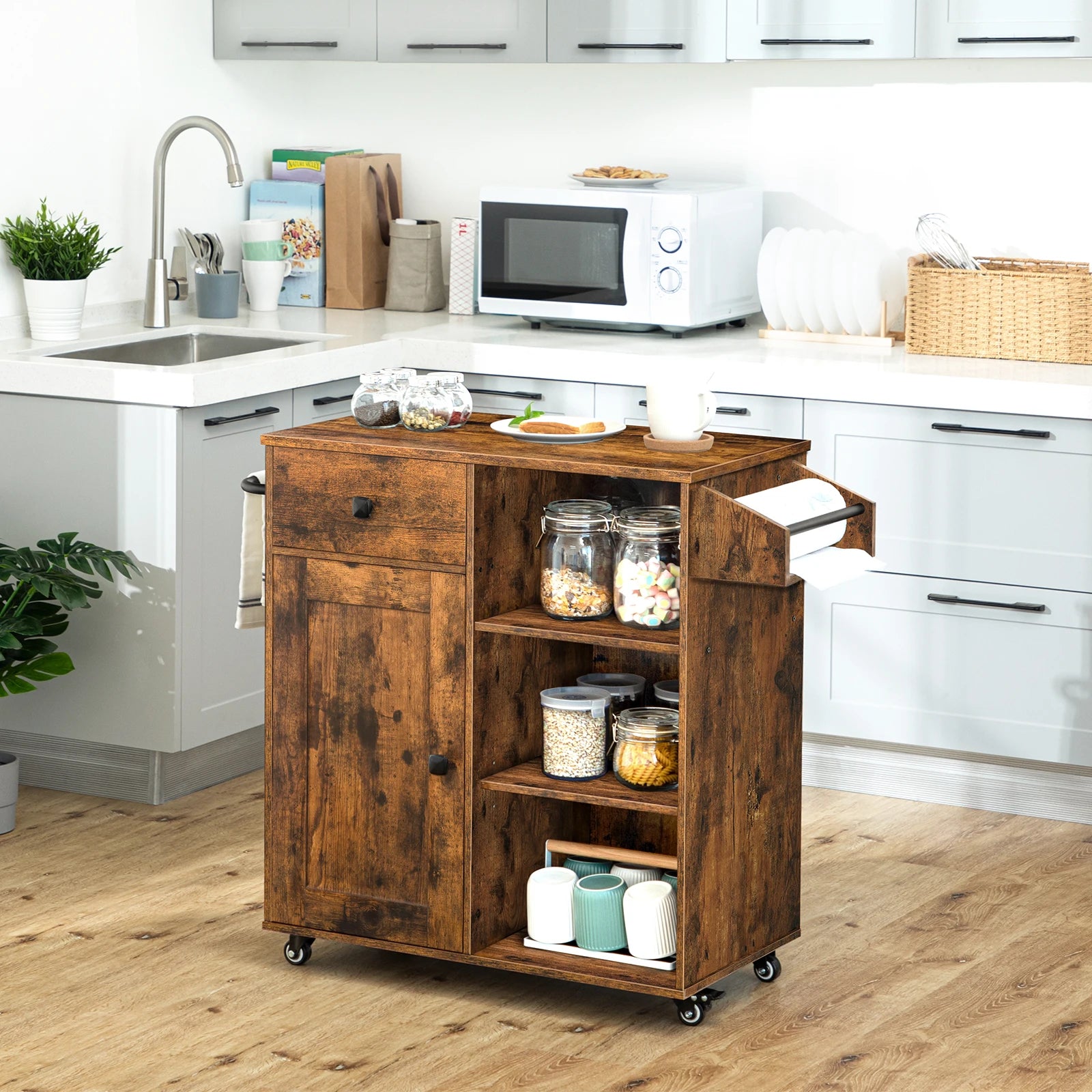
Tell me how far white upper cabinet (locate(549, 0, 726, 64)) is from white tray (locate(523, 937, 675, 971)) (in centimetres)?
232

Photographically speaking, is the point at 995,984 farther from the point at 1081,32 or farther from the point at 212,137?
the point at 212,137

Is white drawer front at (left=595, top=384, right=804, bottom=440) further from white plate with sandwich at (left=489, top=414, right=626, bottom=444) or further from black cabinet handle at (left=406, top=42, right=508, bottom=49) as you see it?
white plate with sandwich at (left=489, top=414, right=626, bottom=444)

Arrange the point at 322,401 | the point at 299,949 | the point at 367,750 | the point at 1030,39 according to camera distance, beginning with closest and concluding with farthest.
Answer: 1. the point at 367,750
2. the point at 299,949
3. the point at 1030,39
4. the point at 322,401

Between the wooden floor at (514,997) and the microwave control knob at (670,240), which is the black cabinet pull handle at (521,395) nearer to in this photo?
the microwave control knob at (670,240)

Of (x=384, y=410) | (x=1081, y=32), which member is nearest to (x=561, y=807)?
(x=384, y=410)

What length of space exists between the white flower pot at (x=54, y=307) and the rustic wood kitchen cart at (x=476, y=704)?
149cm

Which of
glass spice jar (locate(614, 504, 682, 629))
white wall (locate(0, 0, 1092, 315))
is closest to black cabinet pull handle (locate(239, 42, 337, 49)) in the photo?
white wall (locate(0, 0, 1092, 315))

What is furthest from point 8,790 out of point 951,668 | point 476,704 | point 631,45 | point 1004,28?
point 1004,28

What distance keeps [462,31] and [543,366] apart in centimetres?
95

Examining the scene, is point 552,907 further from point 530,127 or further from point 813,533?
point 530,127

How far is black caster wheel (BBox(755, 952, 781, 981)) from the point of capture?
10.3 feet

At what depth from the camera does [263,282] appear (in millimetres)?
5020

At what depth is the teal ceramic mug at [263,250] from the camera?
5.02m

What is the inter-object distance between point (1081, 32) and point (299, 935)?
99.9 inches
